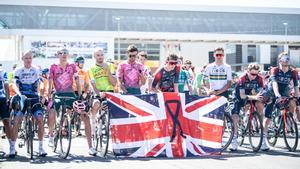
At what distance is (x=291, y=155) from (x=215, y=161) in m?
1.68

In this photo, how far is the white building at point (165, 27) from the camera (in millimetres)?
72438

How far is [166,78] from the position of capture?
1031cm

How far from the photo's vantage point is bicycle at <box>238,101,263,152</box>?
9844 millimetres

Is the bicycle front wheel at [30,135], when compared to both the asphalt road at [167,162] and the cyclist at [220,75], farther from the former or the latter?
the cyclist at [220,75]

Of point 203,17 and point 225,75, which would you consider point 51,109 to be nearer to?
point 225,75

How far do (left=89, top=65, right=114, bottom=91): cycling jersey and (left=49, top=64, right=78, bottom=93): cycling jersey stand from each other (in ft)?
1.92

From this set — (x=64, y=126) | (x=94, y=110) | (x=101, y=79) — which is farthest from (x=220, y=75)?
(x=64, y=126)

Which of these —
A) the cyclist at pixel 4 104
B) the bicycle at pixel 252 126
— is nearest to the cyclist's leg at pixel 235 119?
the bicycle at pixel 252 126

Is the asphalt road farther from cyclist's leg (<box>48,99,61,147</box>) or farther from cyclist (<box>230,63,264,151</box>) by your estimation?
cyclist (<box>230,63,264,151</box>)

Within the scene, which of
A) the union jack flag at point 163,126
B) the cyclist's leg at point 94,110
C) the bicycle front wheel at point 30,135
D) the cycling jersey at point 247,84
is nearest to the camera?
the bicycle front wheel at point 30,135

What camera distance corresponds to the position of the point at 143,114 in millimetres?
9430

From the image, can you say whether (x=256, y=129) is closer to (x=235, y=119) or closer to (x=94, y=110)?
(x=235, y=119)

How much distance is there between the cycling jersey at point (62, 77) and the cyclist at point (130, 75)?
0.98m

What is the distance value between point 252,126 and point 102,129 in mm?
3052
